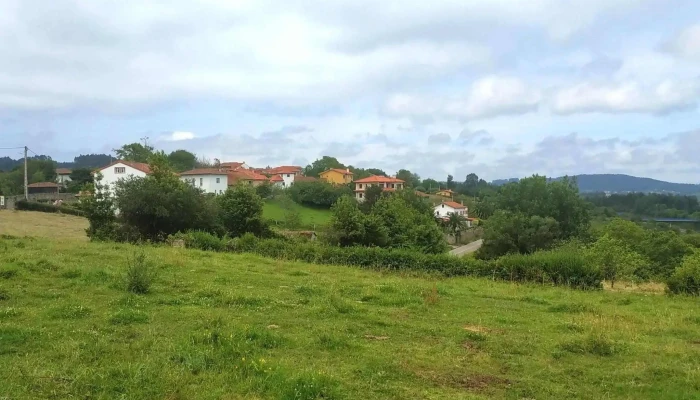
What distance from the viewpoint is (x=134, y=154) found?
110188 millimetres

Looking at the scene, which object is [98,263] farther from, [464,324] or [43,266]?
[464,324]

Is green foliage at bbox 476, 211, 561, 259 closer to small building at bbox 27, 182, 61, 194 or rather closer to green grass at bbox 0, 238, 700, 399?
green grass at bbox 0, 238, 700, 399

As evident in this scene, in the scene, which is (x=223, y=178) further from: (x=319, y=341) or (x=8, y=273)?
(x=319, y=341)

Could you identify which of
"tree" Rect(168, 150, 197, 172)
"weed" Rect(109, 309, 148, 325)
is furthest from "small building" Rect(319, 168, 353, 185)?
"weed" Rect(109, 309, 148, 325)

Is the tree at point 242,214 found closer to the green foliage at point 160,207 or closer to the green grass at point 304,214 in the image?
the green foliage at point 160,207

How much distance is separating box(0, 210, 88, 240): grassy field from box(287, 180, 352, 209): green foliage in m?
37.7

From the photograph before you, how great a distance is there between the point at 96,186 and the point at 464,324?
32779 mm

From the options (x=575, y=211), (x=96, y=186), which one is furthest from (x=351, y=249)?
(x=575, y=211)

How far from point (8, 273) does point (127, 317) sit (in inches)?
293

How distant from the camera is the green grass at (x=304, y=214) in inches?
2857

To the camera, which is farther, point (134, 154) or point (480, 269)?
point (134, 154)

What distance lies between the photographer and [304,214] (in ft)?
277

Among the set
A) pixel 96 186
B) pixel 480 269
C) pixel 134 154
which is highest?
pixel 134 154

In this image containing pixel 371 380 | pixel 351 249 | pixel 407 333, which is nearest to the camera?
pixel 371 380
